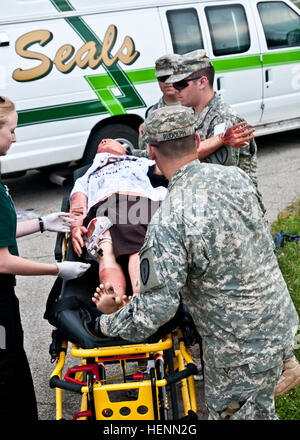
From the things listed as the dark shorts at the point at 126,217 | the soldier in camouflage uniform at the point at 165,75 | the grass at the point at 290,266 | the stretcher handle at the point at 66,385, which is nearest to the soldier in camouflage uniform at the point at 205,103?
the soldier in camouflage uniform at the point at 165,75

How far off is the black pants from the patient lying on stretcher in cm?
53

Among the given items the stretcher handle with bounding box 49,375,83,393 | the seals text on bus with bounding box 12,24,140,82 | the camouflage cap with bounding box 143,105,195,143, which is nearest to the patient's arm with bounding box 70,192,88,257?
the stretcher handle with bounding box 49,375,83,393

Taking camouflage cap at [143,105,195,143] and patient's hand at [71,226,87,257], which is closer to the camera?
camouflage cap at [143,105,195,143]

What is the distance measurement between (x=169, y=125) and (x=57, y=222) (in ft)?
4.90

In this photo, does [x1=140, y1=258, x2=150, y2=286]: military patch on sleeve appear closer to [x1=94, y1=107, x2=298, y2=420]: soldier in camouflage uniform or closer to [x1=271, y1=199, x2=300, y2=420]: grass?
[x1=94, y1=107, x2=298, y2=420]: soldier in camouflage uniform

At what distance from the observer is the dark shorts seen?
134 inches

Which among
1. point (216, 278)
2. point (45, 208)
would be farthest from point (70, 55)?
point (216, 278)

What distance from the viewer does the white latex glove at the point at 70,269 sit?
10.0 feet

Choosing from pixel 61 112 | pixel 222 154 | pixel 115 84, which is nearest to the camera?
pixel 222 154

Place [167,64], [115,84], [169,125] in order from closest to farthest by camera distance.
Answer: [169,125], [167,64], [115,84]

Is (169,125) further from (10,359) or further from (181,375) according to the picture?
(10,359)

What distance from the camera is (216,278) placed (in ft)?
7.46

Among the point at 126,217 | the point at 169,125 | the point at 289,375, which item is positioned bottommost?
the point at 289,375
